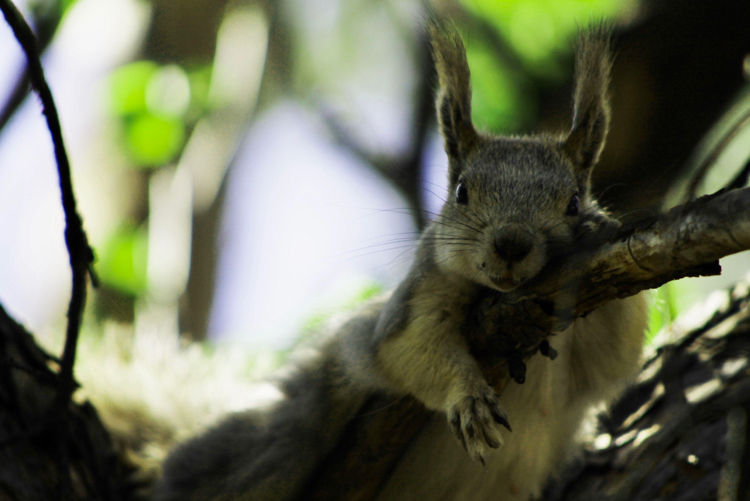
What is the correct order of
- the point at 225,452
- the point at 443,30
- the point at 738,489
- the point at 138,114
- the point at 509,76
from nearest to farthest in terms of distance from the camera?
the point at 738,489, the point at 443,30, the point at 225,452, the point at 138,114, the point at 509,76

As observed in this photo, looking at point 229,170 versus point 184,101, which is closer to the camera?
point 184,101

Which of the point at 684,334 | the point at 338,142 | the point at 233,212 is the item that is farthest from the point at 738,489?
the point at 233,212

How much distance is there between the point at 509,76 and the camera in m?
3.53

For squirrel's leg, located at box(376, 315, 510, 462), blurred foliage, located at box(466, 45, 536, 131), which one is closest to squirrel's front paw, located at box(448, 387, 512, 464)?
squirrel's leg, located at box(376, 315, 510, 462)

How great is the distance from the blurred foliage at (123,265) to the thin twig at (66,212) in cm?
152

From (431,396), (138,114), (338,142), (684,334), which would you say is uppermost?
(138,114)

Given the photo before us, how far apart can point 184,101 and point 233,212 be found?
1019mm

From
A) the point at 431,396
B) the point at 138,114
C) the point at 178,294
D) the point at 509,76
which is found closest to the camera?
the point at 431,396

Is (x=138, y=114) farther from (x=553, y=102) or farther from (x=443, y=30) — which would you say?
(x=553, y=102)

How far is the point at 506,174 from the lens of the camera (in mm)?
2061

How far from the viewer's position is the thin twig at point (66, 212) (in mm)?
1535

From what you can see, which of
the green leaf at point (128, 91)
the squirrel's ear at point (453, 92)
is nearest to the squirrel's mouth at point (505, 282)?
Result: the squirrel's ear at point (453, 92)

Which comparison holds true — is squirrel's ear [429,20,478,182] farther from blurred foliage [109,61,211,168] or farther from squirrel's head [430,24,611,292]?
blurred foliage [109,61,211,168]

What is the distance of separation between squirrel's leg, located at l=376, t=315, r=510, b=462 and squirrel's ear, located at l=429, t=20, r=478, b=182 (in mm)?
632
